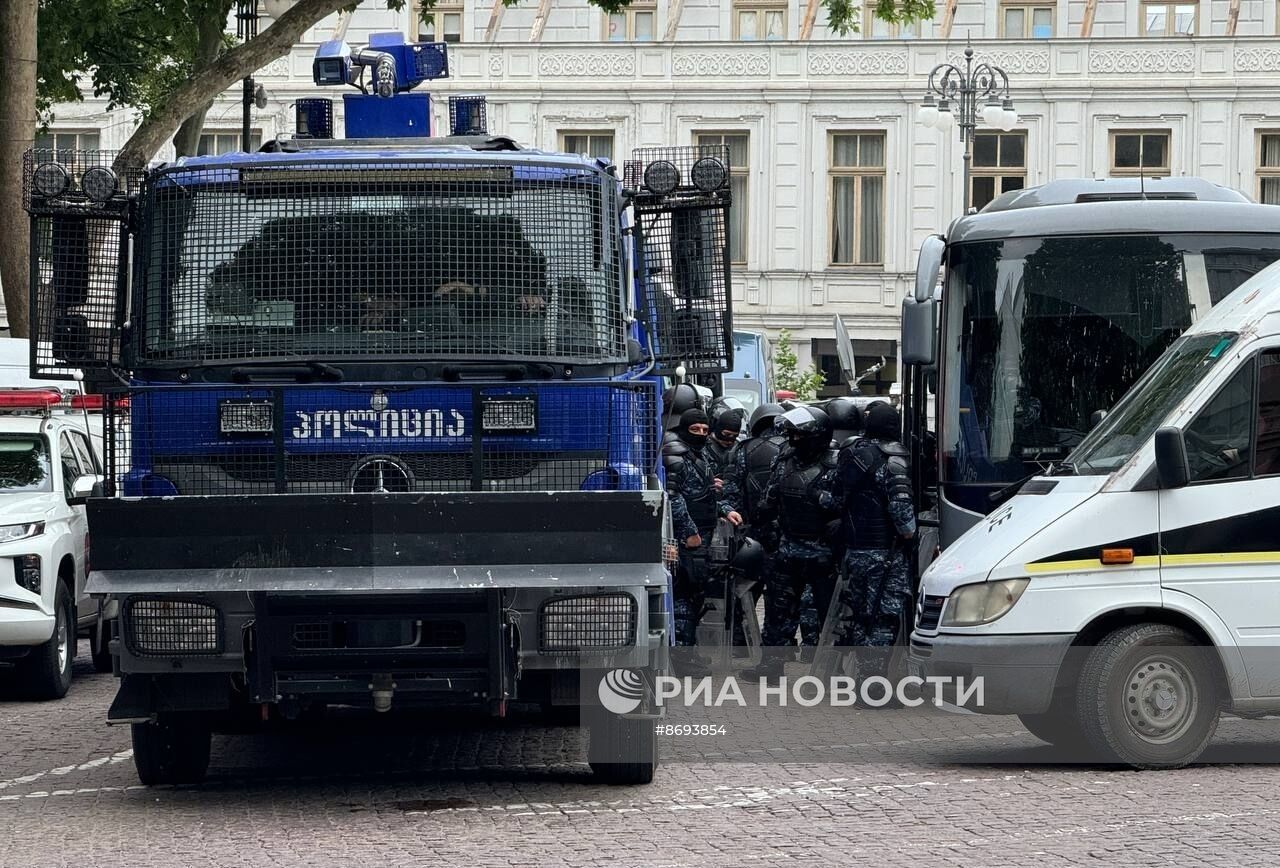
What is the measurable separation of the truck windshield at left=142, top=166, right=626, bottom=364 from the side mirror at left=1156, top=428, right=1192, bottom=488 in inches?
96.4

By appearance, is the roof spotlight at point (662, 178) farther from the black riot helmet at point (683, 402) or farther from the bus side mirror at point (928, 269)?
→ the black riot helmet at point (683, 402)

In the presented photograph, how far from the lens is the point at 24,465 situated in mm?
14180

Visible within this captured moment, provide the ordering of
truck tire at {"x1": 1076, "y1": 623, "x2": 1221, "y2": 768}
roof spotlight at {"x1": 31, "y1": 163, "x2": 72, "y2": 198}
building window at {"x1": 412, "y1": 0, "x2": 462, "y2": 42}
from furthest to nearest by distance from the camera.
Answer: building window at {"x1": 412, "y1": 0, "x2": 462, "y2": 42} < truck tire at {"x1": 1076, "y1": 623, "x2": 1221, "y2": 768} < roof spotlight at {"x1": 31, "y1": 163, "x2": 72, "y2": 198}

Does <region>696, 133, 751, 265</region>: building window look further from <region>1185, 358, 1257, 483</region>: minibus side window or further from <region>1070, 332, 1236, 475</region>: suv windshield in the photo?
<region>1185, 358, 1257, 483</region>: minibus side window

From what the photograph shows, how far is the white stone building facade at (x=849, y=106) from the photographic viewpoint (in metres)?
39.1

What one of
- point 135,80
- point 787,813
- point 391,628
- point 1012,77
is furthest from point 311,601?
point 1012,77

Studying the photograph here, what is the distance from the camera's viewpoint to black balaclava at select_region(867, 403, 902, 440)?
13.0 meters

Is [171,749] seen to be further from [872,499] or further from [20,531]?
[872,499]

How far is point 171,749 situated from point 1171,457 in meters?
4.58

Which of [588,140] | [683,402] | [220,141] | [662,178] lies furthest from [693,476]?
[220,141]

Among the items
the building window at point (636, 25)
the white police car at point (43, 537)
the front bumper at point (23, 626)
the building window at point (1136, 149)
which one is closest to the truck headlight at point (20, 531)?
the white police car at point (43, 537)

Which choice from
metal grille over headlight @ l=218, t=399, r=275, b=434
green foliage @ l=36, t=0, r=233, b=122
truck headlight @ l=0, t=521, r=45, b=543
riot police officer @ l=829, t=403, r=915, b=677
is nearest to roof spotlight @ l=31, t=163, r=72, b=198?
metal grille over headlight @ l=218, t=399, r=275, b=434

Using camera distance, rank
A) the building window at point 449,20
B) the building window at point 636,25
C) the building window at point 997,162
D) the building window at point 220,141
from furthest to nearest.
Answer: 1. the building window at point 449,20
2. the building window at point 220,141
3. the building window at point 636,25
4. the building window at point 997,162

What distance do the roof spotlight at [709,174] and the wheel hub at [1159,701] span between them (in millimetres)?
2849
